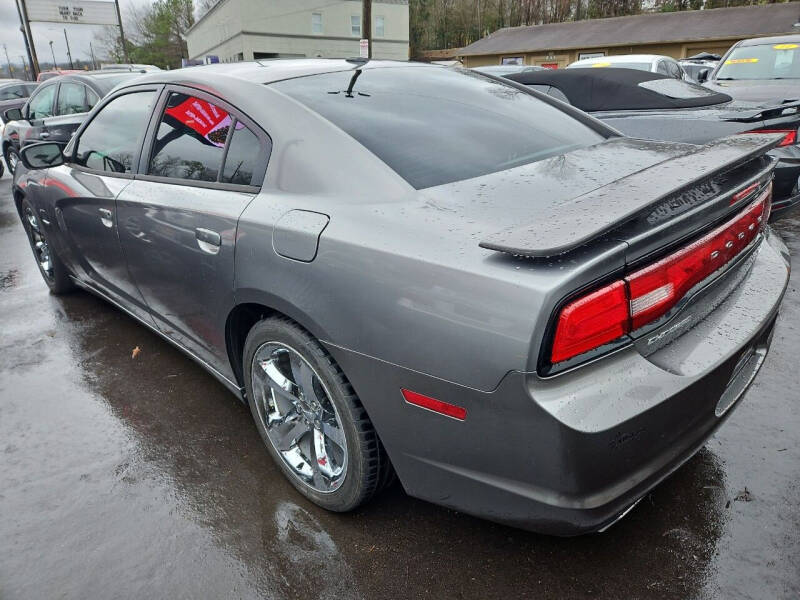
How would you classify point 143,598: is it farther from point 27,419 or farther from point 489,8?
point 489,8

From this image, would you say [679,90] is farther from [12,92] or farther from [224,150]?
[12,92]

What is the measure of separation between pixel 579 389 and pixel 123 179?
250cm

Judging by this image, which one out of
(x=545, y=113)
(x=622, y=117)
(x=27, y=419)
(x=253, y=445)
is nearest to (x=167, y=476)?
(x=253, y=445)

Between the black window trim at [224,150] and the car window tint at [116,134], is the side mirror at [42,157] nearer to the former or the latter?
the car window tint at [116,134]

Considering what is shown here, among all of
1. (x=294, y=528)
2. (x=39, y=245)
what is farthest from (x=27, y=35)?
(x=294, y=528)

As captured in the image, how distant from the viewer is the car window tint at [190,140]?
2.38 metres

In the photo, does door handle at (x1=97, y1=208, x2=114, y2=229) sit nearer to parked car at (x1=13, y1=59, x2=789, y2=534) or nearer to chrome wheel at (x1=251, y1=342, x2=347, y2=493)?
parked car at (x1=13, y1=59, x2=789, y2=534)

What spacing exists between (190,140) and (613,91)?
372 cm

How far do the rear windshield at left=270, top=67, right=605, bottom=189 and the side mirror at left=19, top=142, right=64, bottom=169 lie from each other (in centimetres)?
214

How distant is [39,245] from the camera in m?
4.51

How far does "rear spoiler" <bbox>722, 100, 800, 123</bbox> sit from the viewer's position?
4047 millimetres

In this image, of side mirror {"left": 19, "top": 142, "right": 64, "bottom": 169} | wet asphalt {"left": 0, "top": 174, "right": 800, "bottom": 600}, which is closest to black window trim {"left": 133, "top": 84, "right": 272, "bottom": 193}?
wet asphalt {"left": 0, "top": 174, "right": 800, "bottom": 600}

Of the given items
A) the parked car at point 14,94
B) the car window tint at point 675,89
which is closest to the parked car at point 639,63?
the car window tint at point 675,89

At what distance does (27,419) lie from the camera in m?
2.86
